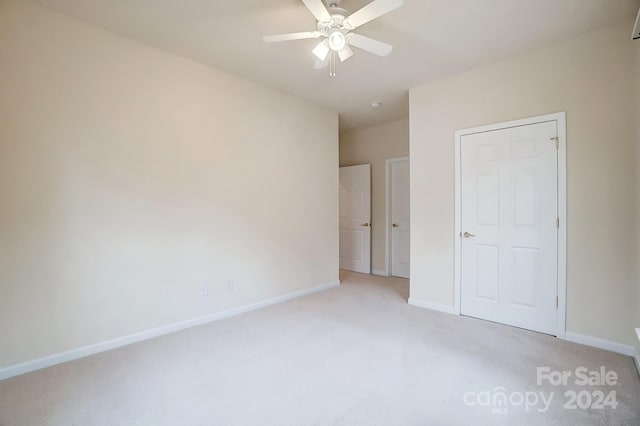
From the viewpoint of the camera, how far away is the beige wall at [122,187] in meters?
2.17

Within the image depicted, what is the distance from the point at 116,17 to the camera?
2.36 m

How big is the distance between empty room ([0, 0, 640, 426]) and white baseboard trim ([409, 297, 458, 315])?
0.02 metres

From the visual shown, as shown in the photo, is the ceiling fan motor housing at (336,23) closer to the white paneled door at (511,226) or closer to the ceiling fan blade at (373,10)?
the ceiling fan blade at (373,10)

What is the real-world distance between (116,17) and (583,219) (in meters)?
4.26

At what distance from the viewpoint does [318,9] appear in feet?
6.32

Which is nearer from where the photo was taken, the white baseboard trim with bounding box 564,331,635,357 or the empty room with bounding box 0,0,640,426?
the empty room with bounding box 0,0,640,426

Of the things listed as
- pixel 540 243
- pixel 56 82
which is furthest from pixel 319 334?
pixel 56 82

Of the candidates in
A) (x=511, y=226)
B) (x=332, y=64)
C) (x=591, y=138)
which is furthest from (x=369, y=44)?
(x=511, y=226)

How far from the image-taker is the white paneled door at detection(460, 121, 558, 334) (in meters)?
2.78

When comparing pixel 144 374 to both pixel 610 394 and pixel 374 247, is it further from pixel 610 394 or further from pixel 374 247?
pixel 374 247

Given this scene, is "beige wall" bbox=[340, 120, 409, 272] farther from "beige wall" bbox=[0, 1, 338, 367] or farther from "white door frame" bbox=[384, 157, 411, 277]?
"beige wall" bbox=[0, 1, 338, 367]

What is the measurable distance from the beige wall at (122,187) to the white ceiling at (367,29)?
0.93 feet

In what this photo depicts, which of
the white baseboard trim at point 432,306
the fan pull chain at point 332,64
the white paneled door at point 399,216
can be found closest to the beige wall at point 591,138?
the white baseboard trim at point 432,306

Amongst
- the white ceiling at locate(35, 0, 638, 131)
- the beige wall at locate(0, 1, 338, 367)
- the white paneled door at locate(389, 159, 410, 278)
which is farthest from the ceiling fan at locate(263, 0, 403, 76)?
the white paneled door at locate(389, 159, 410, 278)
